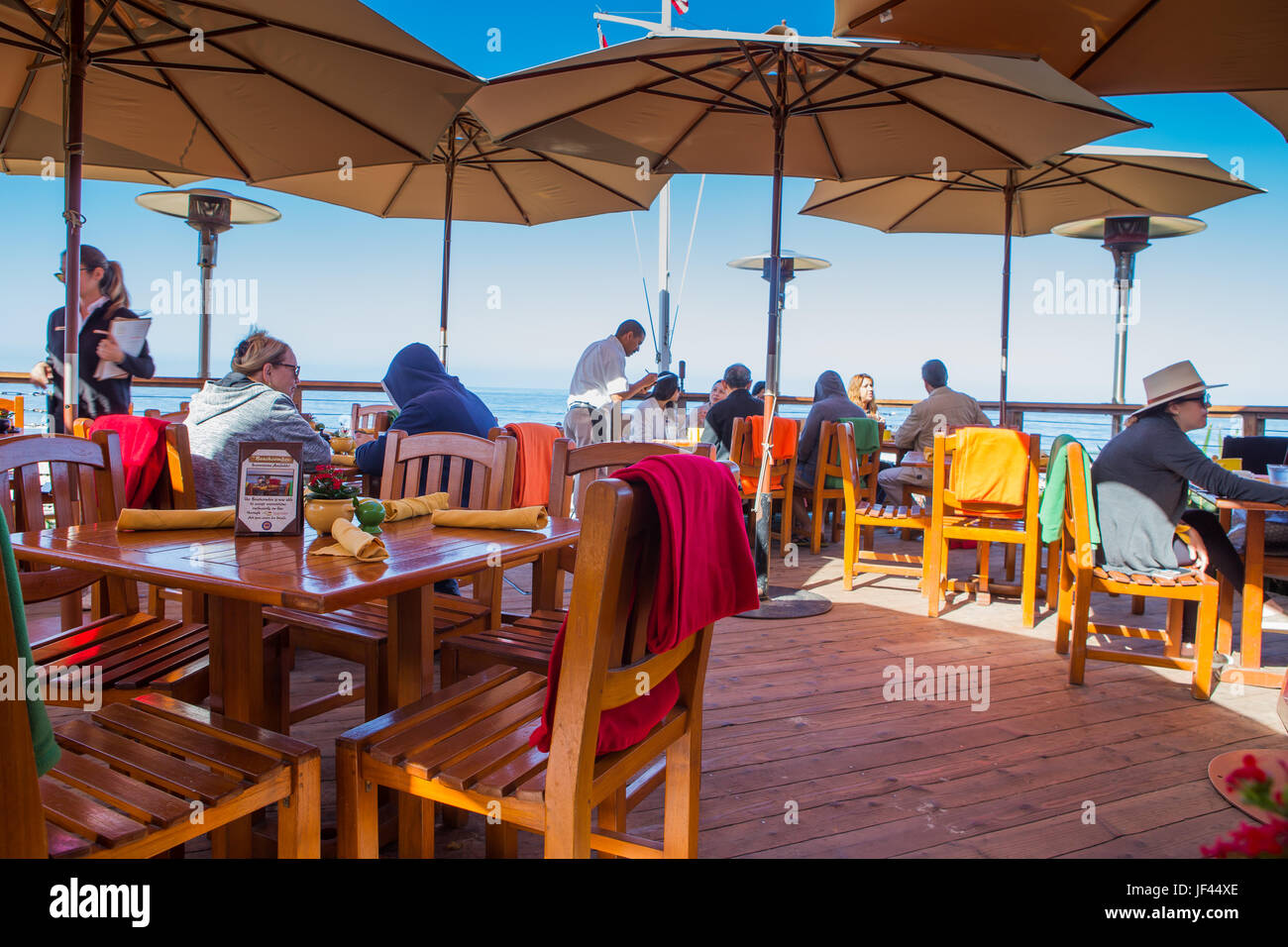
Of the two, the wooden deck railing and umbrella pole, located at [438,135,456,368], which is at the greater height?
umbrella pole, located at [438,135,456,368]

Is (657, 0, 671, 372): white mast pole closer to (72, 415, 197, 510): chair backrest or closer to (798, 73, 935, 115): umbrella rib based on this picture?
(798, 73, 935, 115): umbrella rib

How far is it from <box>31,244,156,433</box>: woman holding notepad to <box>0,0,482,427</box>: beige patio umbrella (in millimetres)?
319

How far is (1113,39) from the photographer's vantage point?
301 cm

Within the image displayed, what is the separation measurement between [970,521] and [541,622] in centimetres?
282

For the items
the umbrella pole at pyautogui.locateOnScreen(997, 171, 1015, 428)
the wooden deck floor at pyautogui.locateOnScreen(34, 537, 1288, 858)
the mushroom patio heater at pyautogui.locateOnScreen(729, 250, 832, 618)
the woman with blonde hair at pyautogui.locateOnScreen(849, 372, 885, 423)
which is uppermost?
the umbrella pole at pyautogui.locateOnScreen(997, 171, 1015, 428)

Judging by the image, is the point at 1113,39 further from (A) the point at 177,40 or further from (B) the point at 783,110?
(A) the point at 177,40

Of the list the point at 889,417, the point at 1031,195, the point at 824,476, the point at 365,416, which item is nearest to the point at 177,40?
the point at 365,416

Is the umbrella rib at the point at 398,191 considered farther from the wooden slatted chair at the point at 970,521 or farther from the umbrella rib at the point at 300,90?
the wooden slatted chair at the point at 970,521

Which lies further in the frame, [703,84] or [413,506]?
[703,84]

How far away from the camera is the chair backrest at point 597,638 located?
3.83ft

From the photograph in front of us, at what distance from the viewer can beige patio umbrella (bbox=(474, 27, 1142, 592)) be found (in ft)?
11.8

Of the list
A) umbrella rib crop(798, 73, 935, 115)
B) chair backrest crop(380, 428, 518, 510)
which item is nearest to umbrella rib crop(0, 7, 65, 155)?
chair backrest crop(380, 428, 518, 510)

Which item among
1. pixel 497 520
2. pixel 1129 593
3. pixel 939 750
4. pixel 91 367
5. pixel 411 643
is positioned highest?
pixel 91 367

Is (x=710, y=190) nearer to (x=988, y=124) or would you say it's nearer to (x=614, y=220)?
(x=614, y=220)
